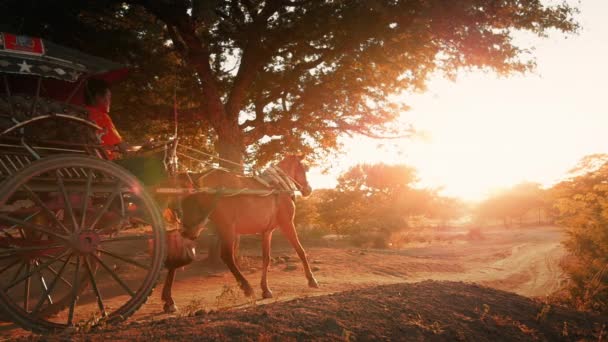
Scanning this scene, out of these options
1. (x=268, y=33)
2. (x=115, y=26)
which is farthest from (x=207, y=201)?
(x=115, y=26)

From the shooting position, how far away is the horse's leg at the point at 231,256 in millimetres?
7492

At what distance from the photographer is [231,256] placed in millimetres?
7500

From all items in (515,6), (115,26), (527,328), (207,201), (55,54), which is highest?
(115,26)

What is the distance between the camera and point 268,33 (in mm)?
12133

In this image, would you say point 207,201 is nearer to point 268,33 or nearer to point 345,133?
point 268,33

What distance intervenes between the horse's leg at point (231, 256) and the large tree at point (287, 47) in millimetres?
4095

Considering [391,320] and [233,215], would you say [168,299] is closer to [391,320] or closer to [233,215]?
[233,215]

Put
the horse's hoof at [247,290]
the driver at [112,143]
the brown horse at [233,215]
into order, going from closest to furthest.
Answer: the driver at [112,143]
the brown horse at [233,215]
the horse's hoof at [247,290]

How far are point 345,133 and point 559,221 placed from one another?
24.8 feet

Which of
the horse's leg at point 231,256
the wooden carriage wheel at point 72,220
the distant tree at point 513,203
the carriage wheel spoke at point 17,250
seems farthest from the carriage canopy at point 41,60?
the distant tree at point 513,203

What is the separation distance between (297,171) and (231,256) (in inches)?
125

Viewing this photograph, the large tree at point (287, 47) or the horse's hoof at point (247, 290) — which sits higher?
the large tree at point (287, 47)

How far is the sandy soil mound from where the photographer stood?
374 cm

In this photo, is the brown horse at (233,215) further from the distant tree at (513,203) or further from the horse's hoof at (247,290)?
the distant tree at (513,203)
